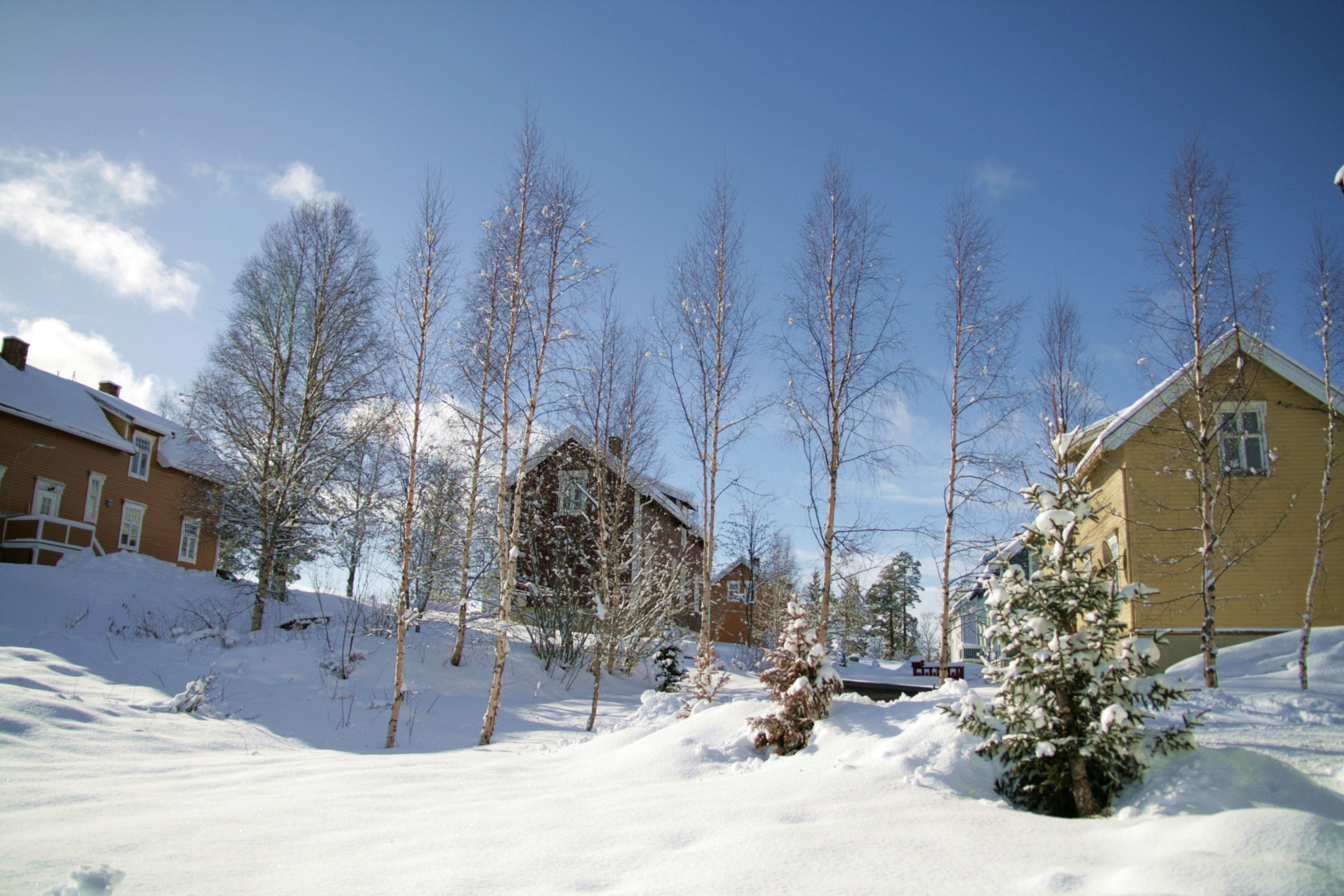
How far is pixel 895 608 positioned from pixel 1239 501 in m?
36.0

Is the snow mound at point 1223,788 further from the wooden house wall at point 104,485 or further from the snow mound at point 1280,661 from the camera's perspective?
the wooden house wall at point 104,485

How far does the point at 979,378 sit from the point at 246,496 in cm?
1882

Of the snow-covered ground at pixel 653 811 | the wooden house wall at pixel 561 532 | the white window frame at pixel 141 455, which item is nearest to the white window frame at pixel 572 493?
the wooden house wall at pixel 561 532

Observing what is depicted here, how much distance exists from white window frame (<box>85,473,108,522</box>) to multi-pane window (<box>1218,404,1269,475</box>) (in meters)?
34.8

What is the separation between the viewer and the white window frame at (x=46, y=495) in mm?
24500

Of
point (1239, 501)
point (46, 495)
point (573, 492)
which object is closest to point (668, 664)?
point (573, 492)

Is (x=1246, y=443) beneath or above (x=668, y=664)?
above

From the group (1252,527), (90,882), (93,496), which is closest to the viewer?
(90,882)

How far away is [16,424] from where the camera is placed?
23.9 m

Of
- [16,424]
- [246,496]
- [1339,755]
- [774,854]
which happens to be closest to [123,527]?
[16,424]

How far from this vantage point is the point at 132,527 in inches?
1130

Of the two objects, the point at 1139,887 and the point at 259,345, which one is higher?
the point at 259,345

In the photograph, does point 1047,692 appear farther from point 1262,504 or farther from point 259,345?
point 259,345

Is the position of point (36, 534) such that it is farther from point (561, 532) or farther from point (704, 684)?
point (704, 684)
